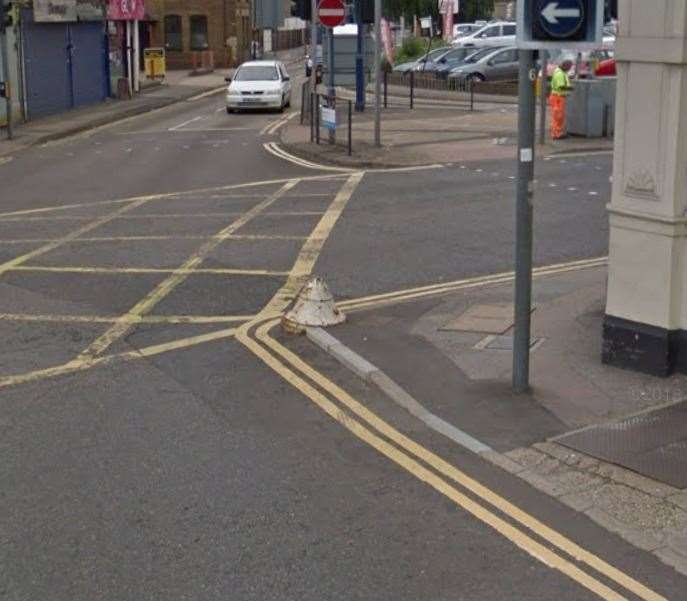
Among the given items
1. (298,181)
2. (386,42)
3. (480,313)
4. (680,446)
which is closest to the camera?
(680,446)

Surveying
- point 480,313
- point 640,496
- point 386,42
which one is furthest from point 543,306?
point 386,42

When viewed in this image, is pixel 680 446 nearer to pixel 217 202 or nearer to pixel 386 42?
pixel 217 202

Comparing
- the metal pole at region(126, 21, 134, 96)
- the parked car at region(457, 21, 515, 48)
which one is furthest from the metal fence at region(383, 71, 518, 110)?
the metal pole at region(126, 21, 134, 96)

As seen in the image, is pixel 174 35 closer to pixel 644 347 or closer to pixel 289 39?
pixel 289 39

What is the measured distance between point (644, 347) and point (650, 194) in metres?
1.14

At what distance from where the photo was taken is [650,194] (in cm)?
853

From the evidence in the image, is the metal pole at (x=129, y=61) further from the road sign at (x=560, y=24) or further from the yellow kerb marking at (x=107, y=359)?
the road sign at (x=560, y=24)

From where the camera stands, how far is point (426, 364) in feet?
30.0

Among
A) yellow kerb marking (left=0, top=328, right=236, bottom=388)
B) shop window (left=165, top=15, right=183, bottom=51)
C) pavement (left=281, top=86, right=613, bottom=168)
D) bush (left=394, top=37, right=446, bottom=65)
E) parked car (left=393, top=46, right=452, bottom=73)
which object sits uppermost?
shop window (left=165, top=15, right=183, bottom=51)

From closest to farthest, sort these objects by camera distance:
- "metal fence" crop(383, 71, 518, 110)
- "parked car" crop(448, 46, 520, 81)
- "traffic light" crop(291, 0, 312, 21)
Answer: "traffic light" crop(291, 0, 312, 21), "metal fence" crop(383, 71, 518, 110), "parked car" crop(448, 46, 520, 81)

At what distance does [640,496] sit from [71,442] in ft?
11.7

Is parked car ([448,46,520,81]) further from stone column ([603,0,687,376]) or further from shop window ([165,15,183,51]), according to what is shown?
stone column ([603,0,687,376])

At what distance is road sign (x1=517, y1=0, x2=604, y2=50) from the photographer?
760 cm

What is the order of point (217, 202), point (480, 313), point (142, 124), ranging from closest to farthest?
point (480, 313)
point (217, 202)
point (142, 124)
